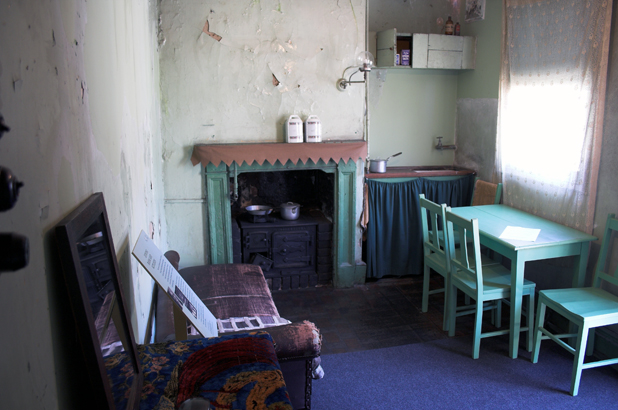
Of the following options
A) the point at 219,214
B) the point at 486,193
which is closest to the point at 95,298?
the point at 219,214

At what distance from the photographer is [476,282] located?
3213 millimetres

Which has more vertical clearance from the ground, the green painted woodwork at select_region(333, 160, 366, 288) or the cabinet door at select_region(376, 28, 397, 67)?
the cabinet door at select_region(376, 28, 397, 67)

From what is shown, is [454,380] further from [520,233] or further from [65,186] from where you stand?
[65,186]

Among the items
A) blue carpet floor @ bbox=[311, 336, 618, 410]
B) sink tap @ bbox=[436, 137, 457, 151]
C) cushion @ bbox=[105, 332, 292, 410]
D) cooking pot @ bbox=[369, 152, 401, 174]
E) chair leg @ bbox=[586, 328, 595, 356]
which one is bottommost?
blue carpet floor @ bbox=[311, 336, 618, 410]

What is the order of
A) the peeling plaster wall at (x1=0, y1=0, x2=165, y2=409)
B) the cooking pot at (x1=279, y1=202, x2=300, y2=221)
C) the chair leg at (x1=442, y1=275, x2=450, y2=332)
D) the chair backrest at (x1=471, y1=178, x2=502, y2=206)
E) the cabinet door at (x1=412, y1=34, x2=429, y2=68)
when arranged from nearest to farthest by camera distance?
the peeling plaster wall at (x1=0, y1=0, x2=165, y2=409) → the chair leg at (x1=442, y1=275, x2=450, y2=332) → the chair backrest at (x1=471, y1=178, x2=502, y2=206) → the cooking pot at (x1=279, y1=202, x2=300, y2=221) → the cabinet door at (x1=412, y1=34, x2=429, y2=68)

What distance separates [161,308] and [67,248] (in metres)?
1.80

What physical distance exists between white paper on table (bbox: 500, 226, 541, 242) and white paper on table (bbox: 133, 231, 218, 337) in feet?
7.33

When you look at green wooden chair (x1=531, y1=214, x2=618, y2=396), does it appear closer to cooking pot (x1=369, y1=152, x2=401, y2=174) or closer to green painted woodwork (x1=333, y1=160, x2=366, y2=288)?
green painted woodwork (x1=333, y1=160, x2=366, y2=288)

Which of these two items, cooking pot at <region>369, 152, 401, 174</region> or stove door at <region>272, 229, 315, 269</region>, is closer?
stove door at <region>272, 229, 315, 269</region>

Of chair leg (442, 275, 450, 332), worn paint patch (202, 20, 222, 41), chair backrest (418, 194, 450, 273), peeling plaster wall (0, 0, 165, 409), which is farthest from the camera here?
worn paint patch (202, 20, 222, 41)

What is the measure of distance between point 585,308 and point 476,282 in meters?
0.67

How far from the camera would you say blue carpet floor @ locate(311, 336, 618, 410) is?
9.14 feet

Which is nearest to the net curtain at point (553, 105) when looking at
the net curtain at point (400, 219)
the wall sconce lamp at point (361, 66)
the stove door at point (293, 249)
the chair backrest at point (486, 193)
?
the chair backrest at point (486, 193)

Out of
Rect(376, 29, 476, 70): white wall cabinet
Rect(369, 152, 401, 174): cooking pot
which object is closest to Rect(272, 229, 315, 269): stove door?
Rect(369, 152, 401, 174): cooking pot
